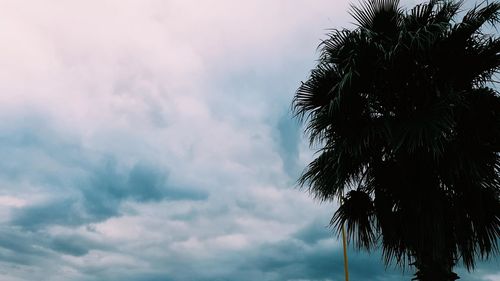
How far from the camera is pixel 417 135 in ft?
26.7

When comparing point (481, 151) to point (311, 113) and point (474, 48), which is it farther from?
point (311, 113)

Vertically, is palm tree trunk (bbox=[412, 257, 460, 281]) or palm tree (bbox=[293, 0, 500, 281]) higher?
palm tree (bbox=[293, 0, 500, 281])

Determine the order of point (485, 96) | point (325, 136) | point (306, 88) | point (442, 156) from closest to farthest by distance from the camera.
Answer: point (442, 156) → point (485, 96) → point (325, 136) → point (306, 88)

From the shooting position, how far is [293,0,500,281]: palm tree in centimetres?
841

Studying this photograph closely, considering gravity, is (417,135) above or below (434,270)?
above

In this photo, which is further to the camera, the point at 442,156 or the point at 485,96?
the point at 485,96

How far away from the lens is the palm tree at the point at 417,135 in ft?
27.6

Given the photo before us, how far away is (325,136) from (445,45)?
8.78 ft

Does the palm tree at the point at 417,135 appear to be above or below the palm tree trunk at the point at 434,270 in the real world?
above

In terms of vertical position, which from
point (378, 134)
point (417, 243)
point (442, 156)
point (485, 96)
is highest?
point (485, 96)

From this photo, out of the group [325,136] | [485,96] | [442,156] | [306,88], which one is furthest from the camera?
[306,88]

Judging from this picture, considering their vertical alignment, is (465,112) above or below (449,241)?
above

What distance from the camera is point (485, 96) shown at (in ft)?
28.9

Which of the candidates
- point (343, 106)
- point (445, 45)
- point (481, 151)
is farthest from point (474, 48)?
point (343, 106)
